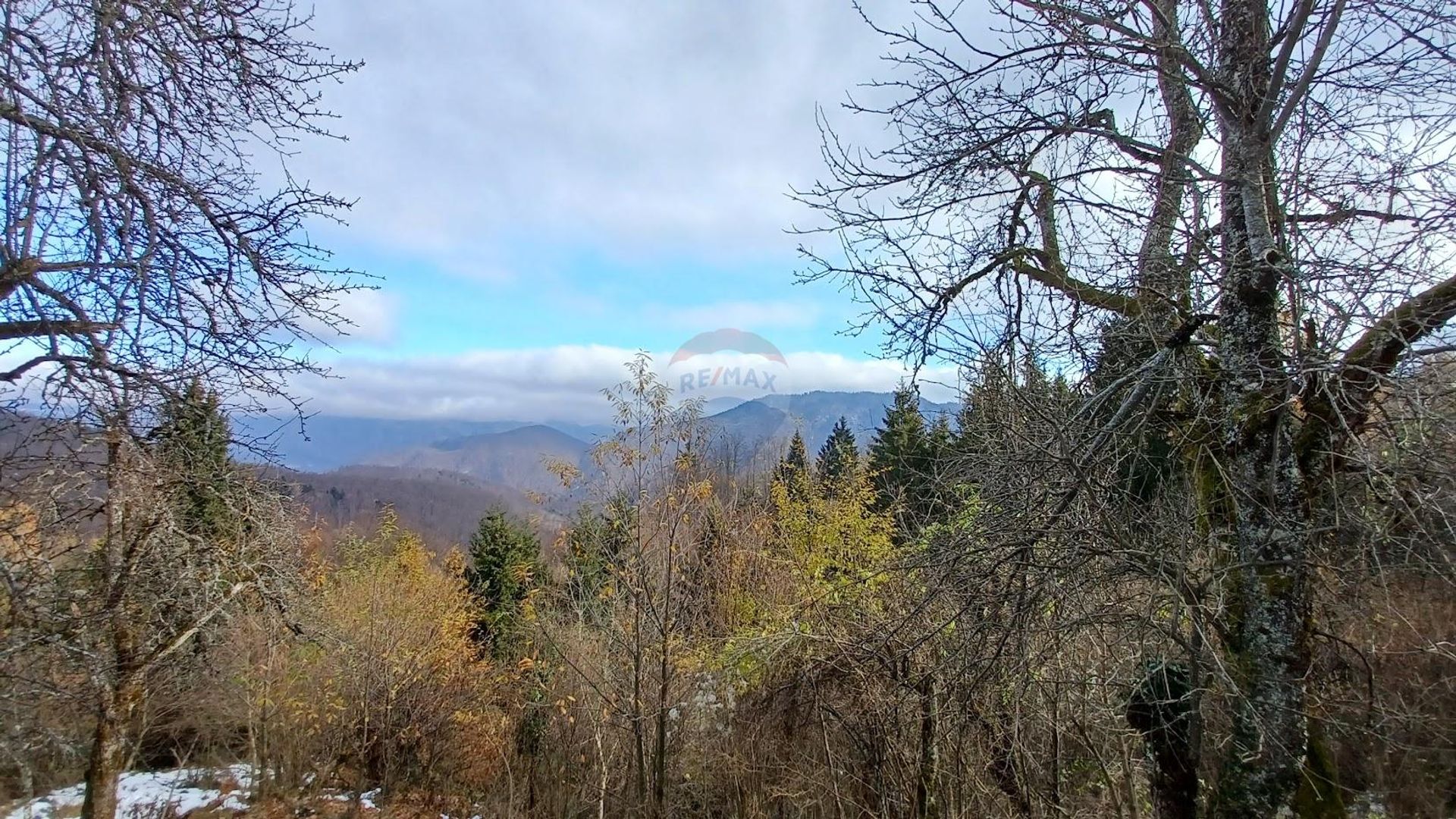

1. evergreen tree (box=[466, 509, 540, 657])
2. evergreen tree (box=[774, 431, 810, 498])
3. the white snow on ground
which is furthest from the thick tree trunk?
evergreen tree (box=[466, 509, 540, 657])

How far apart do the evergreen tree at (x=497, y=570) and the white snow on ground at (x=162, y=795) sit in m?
8.57

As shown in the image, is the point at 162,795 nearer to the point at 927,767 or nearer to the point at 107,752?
the point at 107,752

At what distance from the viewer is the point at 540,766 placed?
10773mm

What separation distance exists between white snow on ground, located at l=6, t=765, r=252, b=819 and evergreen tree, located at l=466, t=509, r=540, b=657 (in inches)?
338

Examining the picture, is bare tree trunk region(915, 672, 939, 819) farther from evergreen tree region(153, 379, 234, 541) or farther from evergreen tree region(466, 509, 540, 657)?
evergreen tree region(466, 509, 540, 657)

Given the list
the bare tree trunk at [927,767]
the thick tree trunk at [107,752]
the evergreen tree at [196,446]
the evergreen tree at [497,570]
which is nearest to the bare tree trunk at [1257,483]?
the bare tree trunk at [927,767]

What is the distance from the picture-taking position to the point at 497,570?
Result: 24141mm

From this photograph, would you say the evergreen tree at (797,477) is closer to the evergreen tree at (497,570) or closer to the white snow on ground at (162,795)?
the evergreen tree at (497,570)

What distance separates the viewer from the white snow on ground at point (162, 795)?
9.85 metres

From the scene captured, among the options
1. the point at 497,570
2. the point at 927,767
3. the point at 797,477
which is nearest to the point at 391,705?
the point at 797,477

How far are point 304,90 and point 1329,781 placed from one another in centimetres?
678

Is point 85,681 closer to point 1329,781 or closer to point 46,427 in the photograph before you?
point 46,427

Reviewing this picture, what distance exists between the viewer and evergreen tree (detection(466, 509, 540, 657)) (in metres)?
21.8

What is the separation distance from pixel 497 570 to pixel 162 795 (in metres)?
13.2
